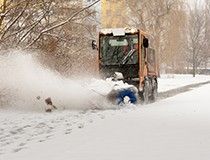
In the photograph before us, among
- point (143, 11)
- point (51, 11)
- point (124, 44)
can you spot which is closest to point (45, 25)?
point (51, 11)

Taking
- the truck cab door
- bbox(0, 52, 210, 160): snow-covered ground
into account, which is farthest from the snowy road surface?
the truck cab door

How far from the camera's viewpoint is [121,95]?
52.5ft

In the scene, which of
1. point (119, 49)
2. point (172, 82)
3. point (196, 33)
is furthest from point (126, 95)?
point (196, 33)

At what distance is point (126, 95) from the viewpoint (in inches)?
635

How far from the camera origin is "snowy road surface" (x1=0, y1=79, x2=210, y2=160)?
7230 mm

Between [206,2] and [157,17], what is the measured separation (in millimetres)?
34508

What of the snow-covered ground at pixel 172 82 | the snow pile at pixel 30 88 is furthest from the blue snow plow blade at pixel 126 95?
the snow-covered ground at pixel 172 82

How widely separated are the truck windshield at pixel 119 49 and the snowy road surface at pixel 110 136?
4957mm

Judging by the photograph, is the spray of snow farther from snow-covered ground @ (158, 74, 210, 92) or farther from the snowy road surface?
snow-covered ground @ (158, 74, 210, 92)

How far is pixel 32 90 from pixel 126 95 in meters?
3.17

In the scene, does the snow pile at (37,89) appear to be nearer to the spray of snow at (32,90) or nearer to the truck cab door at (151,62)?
the spray of snow at (32,90)

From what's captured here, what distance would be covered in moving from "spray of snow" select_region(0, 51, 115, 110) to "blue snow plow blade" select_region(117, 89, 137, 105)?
1.92 ft

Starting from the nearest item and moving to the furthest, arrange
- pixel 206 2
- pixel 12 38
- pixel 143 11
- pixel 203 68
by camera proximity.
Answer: pixel 12 38 < pixel 143 11 < pixel 206 2 < pixel 203 68

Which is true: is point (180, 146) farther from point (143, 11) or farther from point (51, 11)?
point (143, 11)
